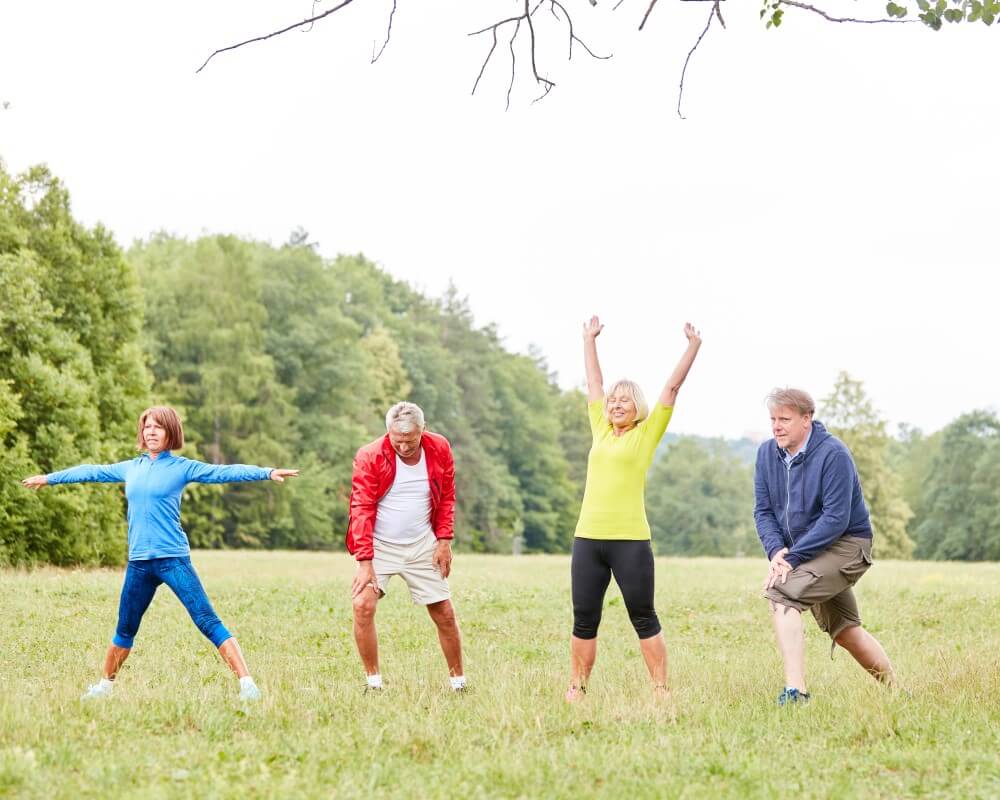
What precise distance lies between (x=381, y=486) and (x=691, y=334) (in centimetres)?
236

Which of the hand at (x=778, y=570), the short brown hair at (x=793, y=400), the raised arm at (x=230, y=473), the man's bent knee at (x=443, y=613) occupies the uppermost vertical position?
the short brown hair at (x=793, y=400)

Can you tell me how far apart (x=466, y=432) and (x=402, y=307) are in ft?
44.5

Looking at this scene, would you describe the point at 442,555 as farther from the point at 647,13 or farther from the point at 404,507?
the point at 647,13

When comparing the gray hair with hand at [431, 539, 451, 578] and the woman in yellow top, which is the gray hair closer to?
hand at [431, 539, 451, 578]

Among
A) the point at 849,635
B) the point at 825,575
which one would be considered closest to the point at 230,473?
the point at 825,575

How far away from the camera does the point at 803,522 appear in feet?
23.8

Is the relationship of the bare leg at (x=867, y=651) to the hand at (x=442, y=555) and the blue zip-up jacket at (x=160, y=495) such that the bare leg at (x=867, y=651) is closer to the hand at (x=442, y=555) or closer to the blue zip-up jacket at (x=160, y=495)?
the hand at (x=442, y=555)

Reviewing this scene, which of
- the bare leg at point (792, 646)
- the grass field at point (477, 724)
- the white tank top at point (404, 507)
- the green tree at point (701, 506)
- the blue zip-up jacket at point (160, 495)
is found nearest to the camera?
the grass field at point (477, 724)

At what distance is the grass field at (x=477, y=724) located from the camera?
16.8 feet

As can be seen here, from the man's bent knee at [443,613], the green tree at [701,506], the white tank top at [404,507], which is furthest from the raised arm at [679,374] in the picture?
the green tree at [701,506]

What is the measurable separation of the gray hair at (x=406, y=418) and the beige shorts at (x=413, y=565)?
0.84 m

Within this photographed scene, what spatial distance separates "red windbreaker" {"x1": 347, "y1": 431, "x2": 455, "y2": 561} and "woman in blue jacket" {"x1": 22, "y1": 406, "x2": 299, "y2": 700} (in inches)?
21.8

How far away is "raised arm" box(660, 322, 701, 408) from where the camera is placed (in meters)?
7.22

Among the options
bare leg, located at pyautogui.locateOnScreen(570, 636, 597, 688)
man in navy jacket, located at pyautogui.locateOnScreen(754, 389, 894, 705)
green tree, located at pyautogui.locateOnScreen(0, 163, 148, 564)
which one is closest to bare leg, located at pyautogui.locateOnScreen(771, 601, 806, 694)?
man in navy jacket, located at pyautogui.locateOnScreen(754, 389, 894, 705)
